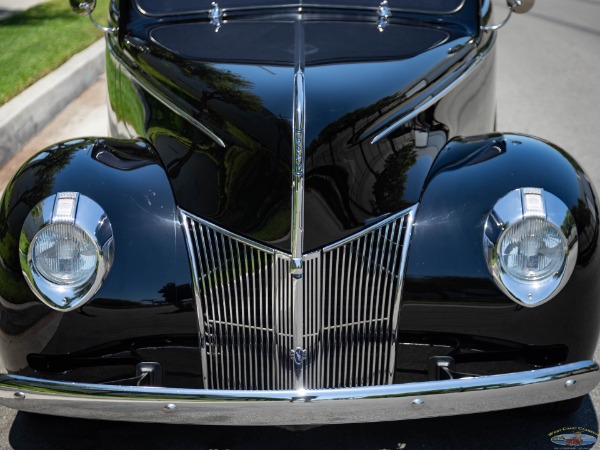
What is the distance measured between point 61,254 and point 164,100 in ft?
2.63

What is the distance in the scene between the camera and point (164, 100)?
300cm

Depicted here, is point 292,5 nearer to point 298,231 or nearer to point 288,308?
point 298,231

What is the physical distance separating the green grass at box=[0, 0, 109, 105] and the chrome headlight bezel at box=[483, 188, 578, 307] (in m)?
4.39

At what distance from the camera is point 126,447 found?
284 centimetres

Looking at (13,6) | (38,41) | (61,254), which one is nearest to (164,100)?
(61,254)

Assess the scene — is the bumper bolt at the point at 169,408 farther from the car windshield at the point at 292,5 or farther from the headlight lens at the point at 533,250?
the car windshield at the point at 292,5

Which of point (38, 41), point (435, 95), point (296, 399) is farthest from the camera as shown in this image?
point (38, 41)

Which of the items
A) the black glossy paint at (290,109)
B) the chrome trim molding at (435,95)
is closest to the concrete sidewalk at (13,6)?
the black glossy paint at (290,109)

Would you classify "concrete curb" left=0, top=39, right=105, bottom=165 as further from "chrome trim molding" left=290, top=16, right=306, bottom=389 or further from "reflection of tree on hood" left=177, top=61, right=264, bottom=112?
"chrome trim molding" left=290, top=16, right=306, bottom=389

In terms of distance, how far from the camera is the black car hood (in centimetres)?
260

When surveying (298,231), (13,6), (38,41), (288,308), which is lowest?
(288,308)

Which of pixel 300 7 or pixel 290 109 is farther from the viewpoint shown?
pixel 300 7

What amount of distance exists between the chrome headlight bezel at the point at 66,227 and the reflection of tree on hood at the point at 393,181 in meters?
0.85

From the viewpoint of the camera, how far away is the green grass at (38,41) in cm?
652
